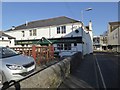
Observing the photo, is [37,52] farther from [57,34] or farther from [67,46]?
[57,34]

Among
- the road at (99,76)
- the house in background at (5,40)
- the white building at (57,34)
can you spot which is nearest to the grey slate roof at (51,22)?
the white building at (57,34)

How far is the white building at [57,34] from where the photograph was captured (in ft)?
122

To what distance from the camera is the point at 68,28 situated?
39094mm

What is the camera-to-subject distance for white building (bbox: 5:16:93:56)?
37.2m

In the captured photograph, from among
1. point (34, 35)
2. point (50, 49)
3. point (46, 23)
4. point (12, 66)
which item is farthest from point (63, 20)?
point (12, 66)

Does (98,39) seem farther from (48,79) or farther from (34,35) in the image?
(48,79)

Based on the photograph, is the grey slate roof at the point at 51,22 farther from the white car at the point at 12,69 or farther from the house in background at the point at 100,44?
the house in background at the point at 100,44

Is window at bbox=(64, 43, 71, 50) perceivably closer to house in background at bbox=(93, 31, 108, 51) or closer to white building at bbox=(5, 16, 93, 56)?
white building at bbox=(5, 16, 93, 56)

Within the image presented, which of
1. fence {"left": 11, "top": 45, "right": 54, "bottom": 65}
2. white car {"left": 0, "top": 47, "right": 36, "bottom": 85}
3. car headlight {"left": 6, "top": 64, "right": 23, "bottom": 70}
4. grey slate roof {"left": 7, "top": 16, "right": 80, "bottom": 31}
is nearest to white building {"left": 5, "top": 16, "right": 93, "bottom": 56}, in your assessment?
grey slate roof {"left": 7, "top": 16, "right": 80, "bottom": 31}

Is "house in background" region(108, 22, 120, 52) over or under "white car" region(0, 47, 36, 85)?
over

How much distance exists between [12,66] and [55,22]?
37055mm

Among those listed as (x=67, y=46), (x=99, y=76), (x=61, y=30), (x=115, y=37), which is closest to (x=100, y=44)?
(x=115, y=37)

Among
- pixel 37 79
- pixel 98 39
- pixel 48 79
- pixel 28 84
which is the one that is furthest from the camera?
pixel 98 39

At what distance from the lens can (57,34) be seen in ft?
134
